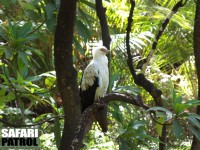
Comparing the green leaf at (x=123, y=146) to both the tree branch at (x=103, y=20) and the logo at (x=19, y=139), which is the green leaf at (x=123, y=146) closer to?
the logo at (x=19, y=139)

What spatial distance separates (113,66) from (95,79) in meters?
1.85

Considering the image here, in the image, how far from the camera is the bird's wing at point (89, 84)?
3510mm

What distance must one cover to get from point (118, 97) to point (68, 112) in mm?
344

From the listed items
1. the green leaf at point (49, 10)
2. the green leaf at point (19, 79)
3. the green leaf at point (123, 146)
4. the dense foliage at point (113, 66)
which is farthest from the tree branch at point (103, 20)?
the green leaf at point (123, 146)

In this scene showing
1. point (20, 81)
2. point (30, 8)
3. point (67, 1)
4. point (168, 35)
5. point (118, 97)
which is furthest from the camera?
point (168, 35)

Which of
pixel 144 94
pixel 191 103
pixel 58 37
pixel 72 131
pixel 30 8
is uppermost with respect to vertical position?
pixel 30 8

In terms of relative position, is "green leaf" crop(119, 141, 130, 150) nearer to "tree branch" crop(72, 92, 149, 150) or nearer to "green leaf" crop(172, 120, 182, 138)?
"tree branch" crop(72, 92, 149, 150)

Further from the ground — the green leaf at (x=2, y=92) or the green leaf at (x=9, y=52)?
the green leaf at (x=9, y=52)

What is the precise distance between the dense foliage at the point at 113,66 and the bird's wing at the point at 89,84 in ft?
0.51

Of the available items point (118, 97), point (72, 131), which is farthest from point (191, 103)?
point (72, 131)

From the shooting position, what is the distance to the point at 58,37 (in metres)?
1.91

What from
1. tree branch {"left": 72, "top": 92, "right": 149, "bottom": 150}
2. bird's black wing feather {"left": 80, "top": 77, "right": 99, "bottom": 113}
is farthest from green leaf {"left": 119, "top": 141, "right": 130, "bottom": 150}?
bird's black wing feather {"left": 80, "top": 77, "right": 99, "bottom": 113}

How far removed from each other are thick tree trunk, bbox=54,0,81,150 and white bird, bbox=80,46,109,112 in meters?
1.39

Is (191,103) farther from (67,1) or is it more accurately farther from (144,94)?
(144,94)
